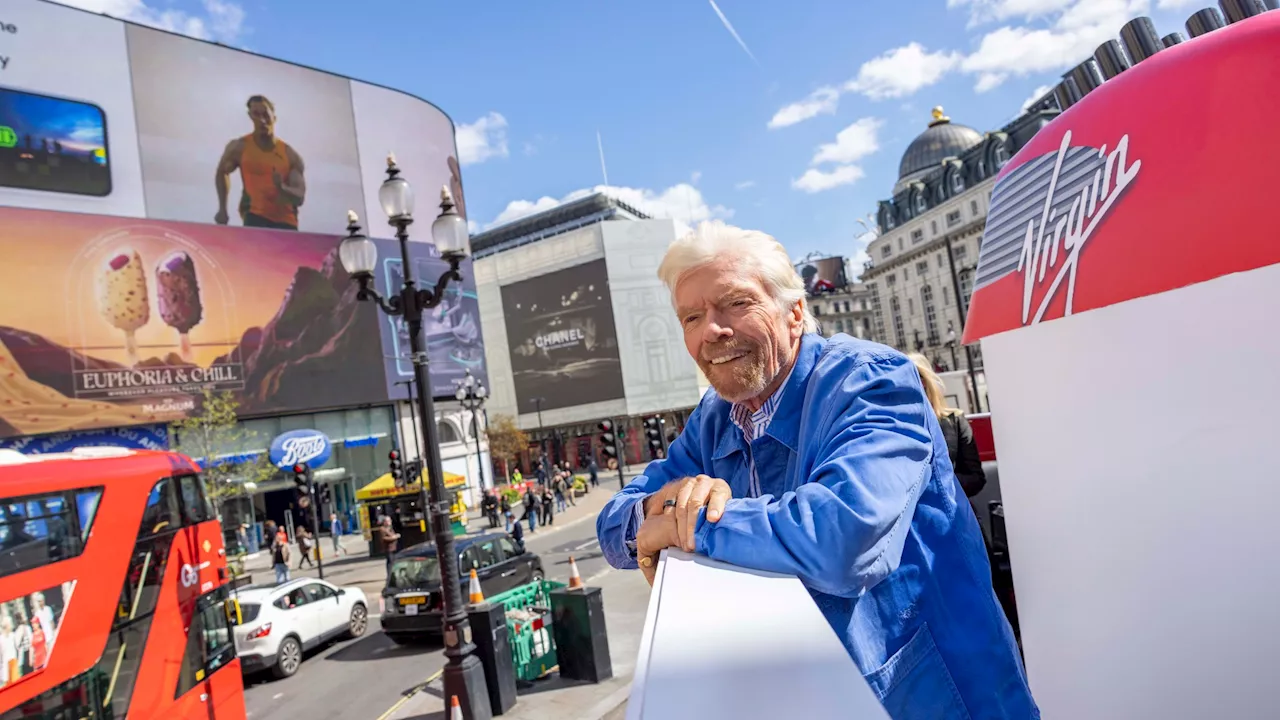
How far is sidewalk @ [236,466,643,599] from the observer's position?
19391 mm

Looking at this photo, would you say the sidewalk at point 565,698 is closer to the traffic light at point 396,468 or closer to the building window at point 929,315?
the traffic light at point 396,468

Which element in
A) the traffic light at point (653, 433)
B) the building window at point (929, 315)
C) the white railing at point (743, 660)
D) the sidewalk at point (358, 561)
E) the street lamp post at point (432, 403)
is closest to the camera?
the white railing at point (743, 660)

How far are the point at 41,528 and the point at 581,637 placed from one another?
16.8 feet

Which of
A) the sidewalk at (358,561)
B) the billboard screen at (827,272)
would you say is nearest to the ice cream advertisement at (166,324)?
the sidewalk at (358,561)

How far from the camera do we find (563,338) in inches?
2325

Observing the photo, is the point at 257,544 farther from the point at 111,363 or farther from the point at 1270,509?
the point at 1270,509

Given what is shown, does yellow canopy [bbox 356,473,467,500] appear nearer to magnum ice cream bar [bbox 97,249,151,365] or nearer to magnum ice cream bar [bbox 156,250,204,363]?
magnum ice cream bar [bbox 156,250,204,363]

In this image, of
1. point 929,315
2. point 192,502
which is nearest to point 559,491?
point 192,502

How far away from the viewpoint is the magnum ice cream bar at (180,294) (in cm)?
2789

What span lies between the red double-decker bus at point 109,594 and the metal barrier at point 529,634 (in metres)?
3.01

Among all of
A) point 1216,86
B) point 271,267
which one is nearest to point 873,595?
point 1216,86

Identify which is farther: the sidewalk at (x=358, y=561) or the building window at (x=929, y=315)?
the building window at (x=929, y=315)

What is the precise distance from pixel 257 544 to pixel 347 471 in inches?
234

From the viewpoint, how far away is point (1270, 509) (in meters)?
1.36
